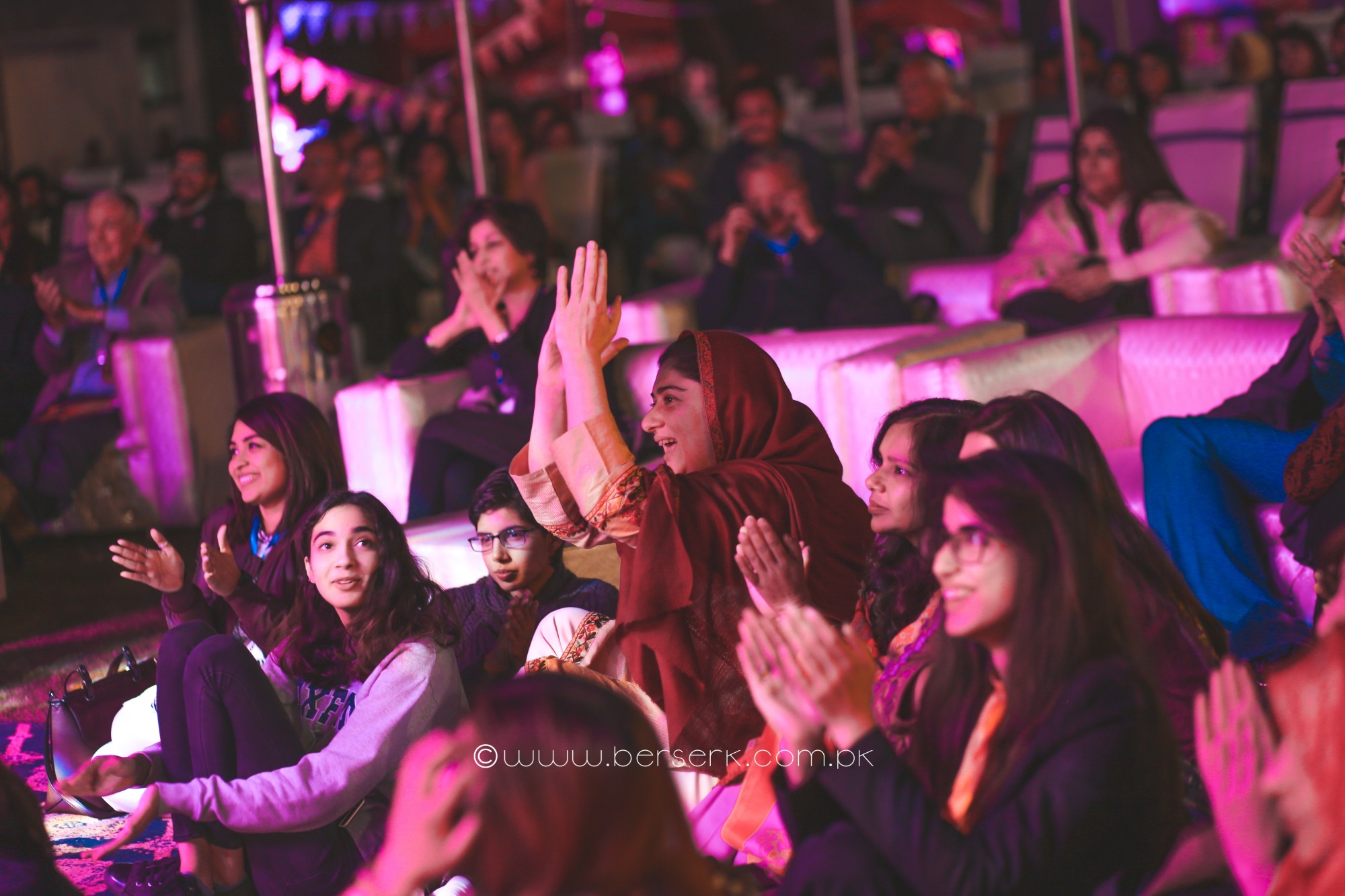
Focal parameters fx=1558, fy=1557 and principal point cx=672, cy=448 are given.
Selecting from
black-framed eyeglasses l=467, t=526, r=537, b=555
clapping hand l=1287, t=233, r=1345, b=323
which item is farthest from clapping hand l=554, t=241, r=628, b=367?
clapping hand l=1287, t=233, r=1345, b=323

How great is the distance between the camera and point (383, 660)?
2217 millimetres

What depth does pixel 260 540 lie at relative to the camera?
2.78 meters

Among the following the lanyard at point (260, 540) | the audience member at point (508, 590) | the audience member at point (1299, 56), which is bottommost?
the audience member at point (508, 590)

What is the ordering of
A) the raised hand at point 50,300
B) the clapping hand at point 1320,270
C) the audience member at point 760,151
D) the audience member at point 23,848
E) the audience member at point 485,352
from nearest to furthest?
the audience member at point 23,848 < the clapping hand at point 1320,270 < the audience member at point 485,352 < the raised hand at point 50,300 < the audience member at point 760,151

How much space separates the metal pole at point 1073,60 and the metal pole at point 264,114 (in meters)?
2.34

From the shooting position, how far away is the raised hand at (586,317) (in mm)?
2164

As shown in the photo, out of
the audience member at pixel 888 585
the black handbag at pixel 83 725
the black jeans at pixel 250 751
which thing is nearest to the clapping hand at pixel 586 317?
the audience member at pixel 888 585

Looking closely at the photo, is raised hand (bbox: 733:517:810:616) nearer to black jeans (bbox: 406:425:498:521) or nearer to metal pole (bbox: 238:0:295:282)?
black jeans (bbox: 406:425:498:521)

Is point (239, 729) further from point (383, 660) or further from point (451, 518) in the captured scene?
point (451, 518)

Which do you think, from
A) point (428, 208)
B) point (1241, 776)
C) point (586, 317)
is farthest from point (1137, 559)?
point (428, 208)

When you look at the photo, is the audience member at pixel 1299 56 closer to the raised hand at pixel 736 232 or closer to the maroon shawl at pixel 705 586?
the raised hand at pixel 736 232

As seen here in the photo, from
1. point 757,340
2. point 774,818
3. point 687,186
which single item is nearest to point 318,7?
point 687,186

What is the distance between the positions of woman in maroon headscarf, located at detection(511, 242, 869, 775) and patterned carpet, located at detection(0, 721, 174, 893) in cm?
94

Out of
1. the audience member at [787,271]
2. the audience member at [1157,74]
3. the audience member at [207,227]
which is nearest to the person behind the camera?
the audience member at [787,271]
